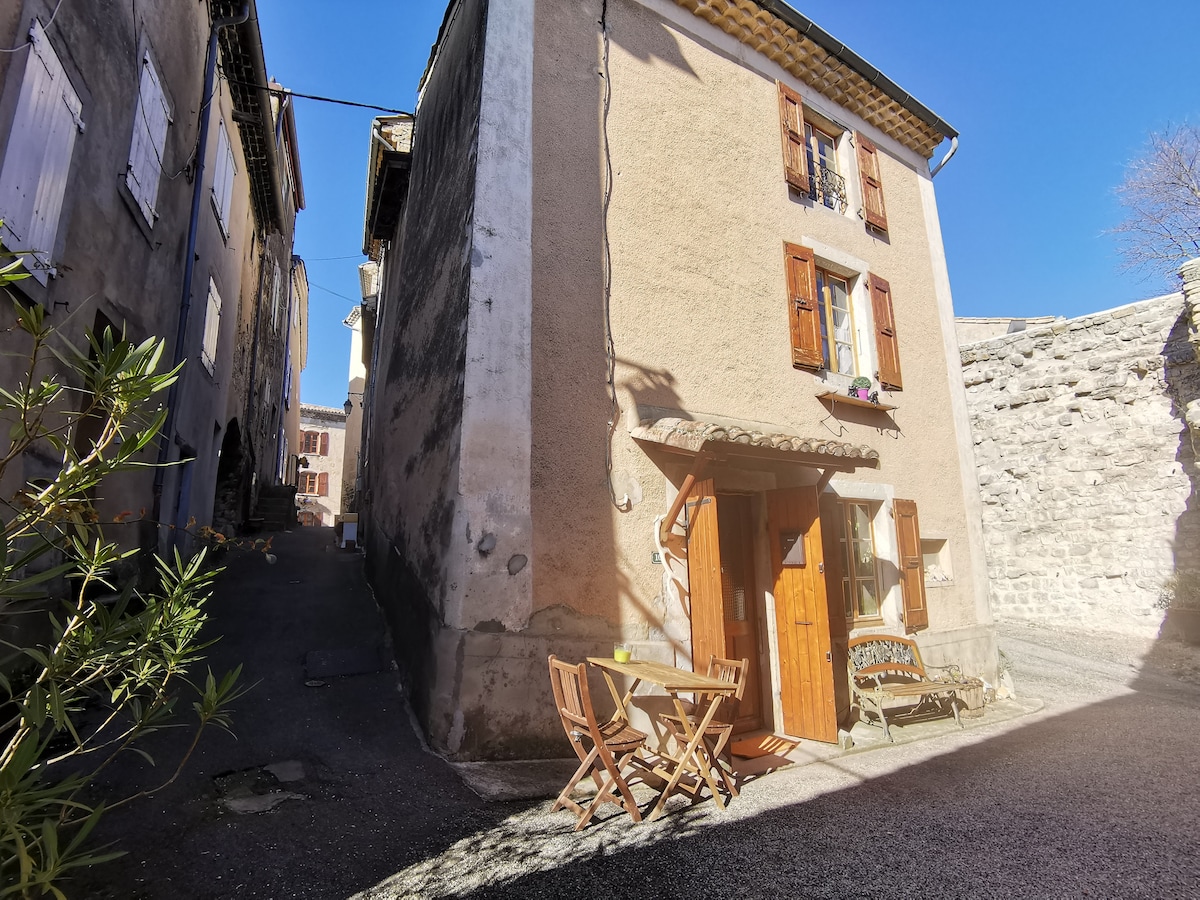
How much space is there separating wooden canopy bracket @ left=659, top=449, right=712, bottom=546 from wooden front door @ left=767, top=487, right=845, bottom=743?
4.26 feet

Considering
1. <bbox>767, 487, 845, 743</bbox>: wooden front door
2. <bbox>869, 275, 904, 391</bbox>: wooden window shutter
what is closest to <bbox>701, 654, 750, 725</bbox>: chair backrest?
<bbox>767, 487, 845, 743</bbox>: wooden front door

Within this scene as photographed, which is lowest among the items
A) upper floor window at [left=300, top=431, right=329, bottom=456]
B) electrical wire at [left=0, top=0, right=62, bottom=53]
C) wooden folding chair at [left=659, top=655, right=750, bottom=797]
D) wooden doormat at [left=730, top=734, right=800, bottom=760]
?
wooden doormat at [left=730, top=734, right=800, bottom=760]

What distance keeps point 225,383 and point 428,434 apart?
5.91m

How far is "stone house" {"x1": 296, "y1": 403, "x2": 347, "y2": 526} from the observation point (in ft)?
94.2

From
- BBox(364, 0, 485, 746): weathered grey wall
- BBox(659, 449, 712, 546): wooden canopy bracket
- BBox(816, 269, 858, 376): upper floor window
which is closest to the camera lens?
BBox(364, 0, 485, 746): weathered grey wall

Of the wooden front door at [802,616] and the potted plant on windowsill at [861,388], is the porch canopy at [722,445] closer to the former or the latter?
the wooden front door at [802,616]

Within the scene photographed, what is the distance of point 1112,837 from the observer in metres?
3.54

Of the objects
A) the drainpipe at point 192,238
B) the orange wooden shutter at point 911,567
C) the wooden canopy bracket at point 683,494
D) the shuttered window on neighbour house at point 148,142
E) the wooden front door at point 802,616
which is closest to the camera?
the wooden canopy bracket at point 683,494

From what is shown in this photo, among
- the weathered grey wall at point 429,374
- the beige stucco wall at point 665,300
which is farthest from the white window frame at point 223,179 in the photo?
the beige stucco wall at point 665,300

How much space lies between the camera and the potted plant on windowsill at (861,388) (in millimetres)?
7125

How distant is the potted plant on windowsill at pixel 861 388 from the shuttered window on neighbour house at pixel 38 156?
6.92 metres

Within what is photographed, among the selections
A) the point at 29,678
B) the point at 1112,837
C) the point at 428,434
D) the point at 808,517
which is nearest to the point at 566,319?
the point at 428,434

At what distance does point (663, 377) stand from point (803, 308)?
2.27 meters

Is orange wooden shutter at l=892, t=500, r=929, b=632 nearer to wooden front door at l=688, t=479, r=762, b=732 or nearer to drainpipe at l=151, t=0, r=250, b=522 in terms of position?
wooden front door at l=688, t=479, r=762, b=732
